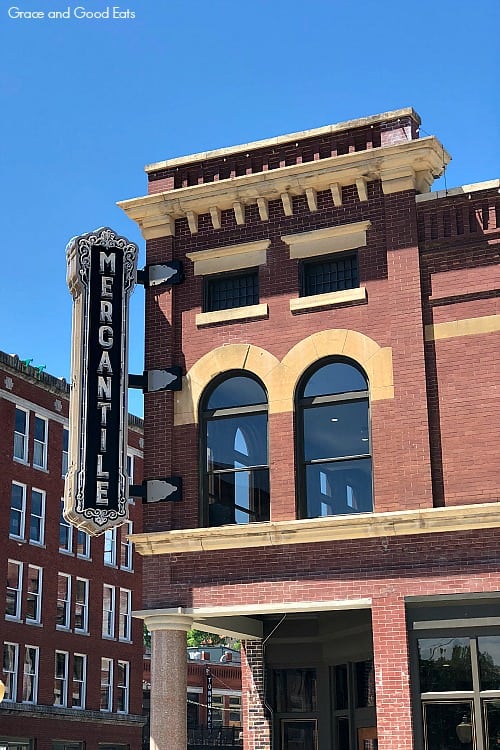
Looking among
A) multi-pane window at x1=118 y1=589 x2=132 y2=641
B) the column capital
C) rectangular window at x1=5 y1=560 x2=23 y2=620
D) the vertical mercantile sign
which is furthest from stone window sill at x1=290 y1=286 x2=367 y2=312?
multi-pane window at x1=118 y1=589 x2=132 y2=641

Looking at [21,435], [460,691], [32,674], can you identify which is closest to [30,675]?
[32,674]

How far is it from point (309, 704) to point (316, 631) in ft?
5.09

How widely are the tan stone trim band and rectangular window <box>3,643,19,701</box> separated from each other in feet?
110

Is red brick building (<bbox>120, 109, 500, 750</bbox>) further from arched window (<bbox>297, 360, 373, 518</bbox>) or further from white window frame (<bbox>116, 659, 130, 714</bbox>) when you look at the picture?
white window frame (<bbox>116, 659, 130, 714</bbox>)

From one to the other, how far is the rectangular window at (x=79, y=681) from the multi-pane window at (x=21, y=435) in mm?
10342

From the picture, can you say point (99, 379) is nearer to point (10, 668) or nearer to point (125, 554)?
point (10, 668)

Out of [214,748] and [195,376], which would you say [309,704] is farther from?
[214,748]

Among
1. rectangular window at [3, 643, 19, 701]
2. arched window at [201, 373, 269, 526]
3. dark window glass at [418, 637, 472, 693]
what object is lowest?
dark window glass at [418, 637, 472, 693]

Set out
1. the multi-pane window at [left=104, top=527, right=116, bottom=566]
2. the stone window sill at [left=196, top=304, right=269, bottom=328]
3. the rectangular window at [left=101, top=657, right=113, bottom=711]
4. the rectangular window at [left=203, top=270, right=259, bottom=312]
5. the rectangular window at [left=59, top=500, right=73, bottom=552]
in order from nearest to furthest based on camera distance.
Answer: the stone window sill at [left=196, top=304, right=269, bottom=328]
the rectangular window at [left=203, top=270, right=259, bottom=312]
the rectangular window at [left=59, top=500, right=73, bottom=552]
the rectangular window at [left=101, top=657, right=113, bottom=711]
the multi-pane window at [left=104, top=527, right=116, bottom=566]

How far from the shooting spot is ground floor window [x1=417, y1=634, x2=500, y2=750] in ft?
57.6

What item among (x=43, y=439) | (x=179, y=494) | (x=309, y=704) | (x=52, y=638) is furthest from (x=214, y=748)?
(x=179, y=494)

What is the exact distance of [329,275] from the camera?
67.7ft

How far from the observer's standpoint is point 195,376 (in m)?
20.8

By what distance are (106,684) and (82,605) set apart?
4716 mm
